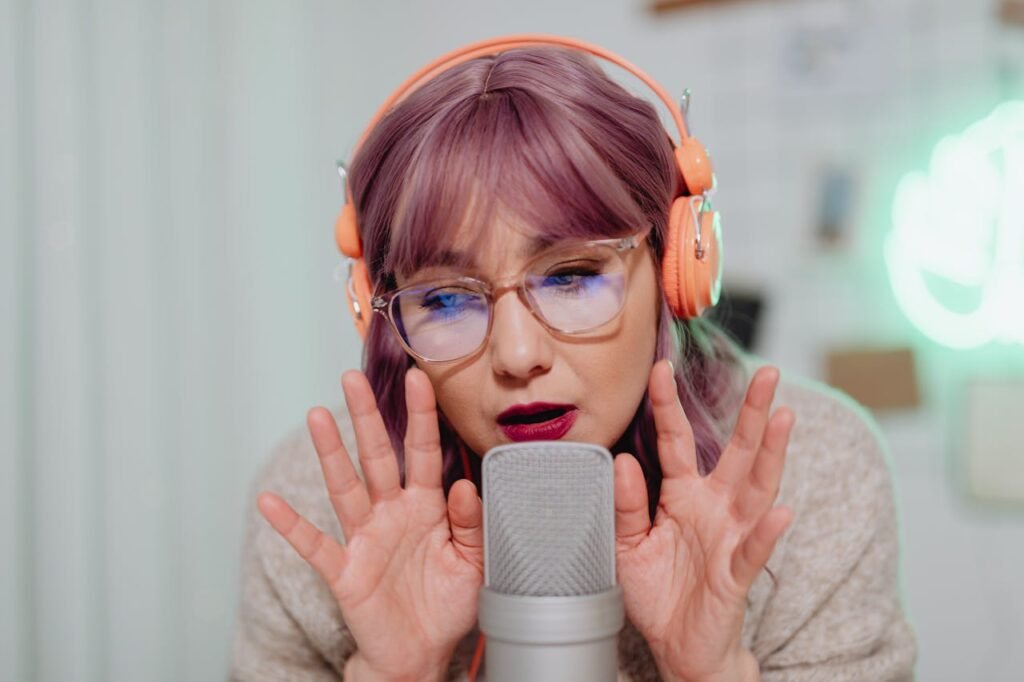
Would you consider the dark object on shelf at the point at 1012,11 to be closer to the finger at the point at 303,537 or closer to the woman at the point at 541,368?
the woman at the point at 541,368

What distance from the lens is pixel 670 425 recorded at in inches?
36.0

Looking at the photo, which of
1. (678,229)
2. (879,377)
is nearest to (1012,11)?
(879,377)

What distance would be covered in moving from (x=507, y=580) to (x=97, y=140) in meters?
1.16

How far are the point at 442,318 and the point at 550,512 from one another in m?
0.31

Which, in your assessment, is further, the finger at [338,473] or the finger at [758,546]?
the finger at [338,473]

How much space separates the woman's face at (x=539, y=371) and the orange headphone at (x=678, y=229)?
0.15ft

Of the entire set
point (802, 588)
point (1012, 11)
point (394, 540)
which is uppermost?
point (1012, 11)

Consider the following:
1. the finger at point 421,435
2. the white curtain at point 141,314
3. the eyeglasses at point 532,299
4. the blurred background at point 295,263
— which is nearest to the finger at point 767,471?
the eyeglasses at point 532,299

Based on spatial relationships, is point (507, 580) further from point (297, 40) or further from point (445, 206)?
point (297, 40)

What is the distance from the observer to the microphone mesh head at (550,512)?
0.74 meters

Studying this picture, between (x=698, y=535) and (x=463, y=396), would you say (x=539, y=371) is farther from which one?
(x=698, y=535)

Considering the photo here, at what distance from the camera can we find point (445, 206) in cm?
93

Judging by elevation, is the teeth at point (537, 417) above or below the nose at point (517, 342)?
below

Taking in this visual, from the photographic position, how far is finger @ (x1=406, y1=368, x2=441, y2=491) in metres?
0.94
